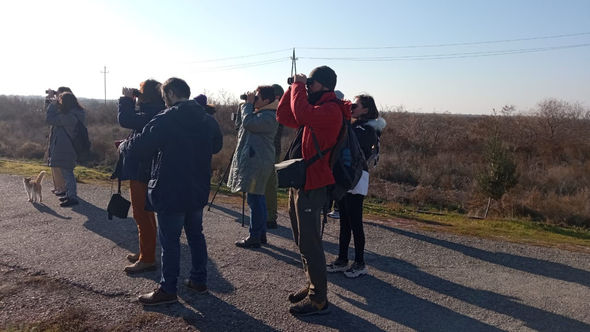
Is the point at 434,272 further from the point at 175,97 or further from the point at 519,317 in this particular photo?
the point at 175,97

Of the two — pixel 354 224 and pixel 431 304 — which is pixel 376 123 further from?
pixel 431 304

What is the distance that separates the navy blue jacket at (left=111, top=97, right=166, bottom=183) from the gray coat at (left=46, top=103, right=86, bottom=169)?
3488 millimetres

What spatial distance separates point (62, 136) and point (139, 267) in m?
3.91

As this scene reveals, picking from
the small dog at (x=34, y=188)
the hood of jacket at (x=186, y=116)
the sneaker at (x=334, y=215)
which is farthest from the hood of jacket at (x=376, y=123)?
the small dog at (x=34, y=188)

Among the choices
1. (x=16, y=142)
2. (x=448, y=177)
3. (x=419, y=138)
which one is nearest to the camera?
(x=448, y=177)

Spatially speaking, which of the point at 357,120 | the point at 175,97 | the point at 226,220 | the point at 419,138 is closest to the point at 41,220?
the point at 226,220

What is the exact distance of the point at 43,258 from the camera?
4.70 meters

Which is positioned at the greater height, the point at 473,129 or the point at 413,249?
the point at 473,129

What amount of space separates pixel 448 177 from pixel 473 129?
10498 millimetres

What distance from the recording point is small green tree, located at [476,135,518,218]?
400 inches

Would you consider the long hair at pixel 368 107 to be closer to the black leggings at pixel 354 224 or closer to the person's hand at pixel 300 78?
the black leggings at pixel 354 224

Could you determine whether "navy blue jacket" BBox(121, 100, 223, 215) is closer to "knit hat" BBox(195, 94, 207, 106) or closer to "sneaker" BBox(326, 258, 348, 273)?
"knit hat" BBox(195, 94, 207, 106)

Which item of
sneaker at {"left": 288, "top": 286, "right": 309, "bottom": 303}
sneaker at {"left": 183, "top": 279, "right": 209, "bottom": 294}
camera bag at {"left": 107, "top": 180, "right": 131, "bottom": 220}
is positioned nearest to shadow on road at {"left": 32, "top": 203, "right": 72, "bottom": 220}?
camera bag at {"left": 107, "top": 180, "right": 131, "bottom": 220}

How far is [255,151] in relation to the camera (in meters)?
5.15
